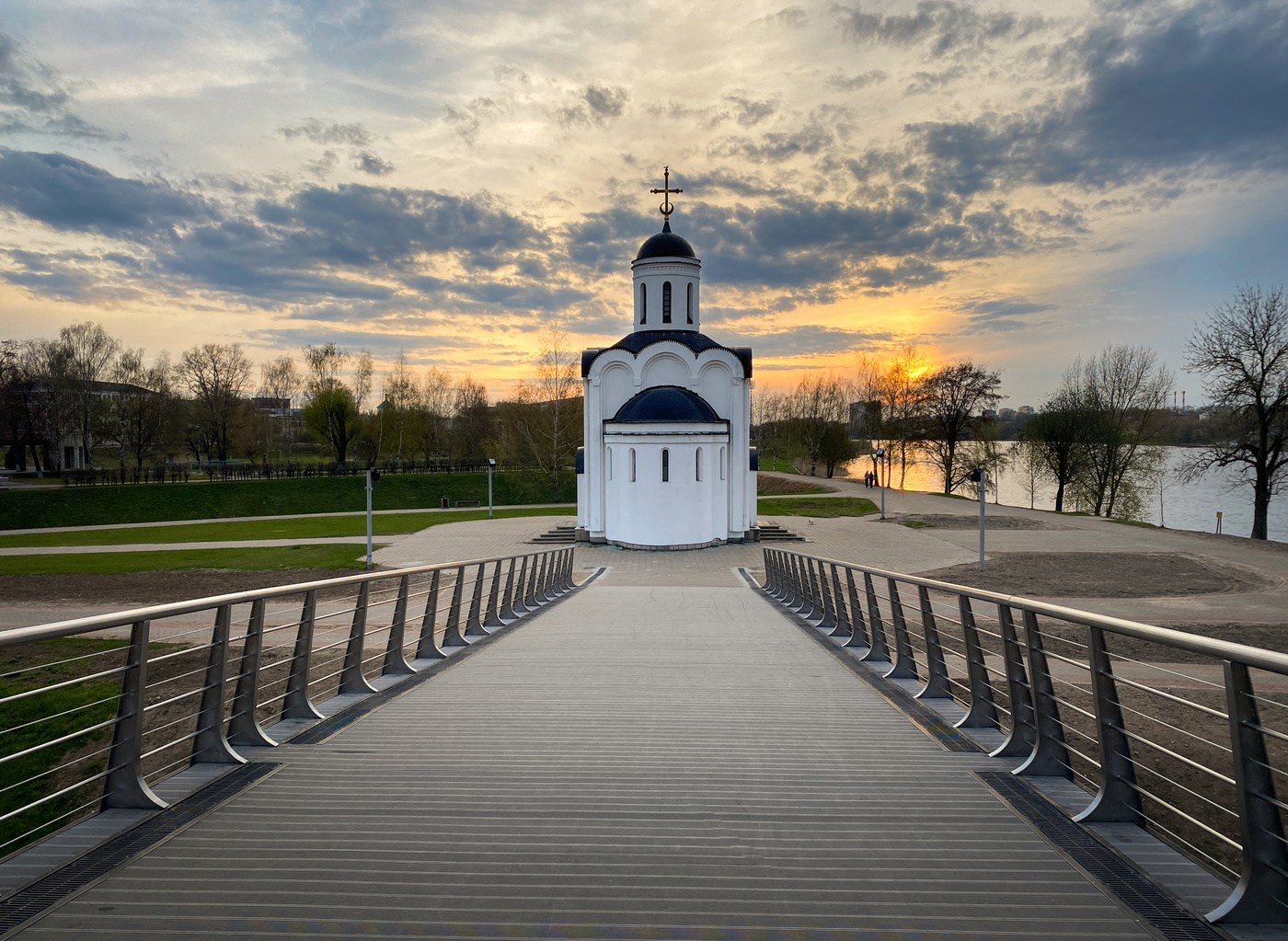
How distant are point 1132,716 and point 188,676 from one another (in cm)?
967

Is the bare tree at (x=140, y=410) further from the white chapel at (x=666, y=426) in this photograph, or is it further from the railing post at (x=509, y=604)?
the railing post at (x=509, y=604)

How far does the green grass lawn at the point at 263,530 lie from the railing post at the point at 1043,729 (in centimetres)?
3005

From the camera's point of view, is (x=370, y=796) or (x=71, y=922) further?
(x=370, y=796)

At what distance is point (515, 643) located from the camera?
333 inches

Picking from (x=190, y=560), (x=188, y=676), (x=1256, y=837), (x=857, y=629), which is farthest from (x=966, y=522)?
(x=1256, y=837)

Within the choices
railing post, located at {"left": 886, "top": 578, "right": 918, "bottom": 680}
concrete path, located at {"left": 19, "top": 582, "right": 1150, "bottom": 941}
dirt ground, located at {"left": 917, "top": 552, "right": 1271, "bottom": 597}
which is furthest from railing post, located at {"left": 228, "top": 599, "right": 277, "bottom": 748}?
dirt ground, located at {"left": 917, "top": 552, "right": 1271, "bottom": 597}

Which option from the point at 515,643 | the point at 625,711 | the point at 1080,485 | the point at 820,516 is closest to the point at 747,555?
the point at 820,516

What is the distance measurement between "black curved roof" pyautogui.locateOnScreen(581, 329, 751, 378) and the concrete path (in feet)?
76.0

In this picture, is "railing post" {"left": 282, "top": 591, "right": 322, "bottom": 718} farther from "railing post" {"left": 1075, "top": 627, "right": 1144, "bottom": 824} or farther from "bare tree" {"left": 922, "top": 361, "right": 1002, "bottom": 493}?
"bare tree" {"left": 922, "top": 361, "right": 1002, "bottom": 493}

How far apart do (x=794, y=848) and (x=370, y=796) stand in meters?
2.05

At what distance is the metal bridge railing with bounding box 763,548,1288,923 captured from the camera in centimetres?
Result: 257

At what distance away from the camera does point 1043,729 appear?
4.05 meters

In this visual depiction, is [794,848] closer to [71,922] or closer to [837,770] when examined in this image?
[837,770]

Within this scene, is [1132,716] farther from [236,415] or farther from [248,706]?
[236,415]
